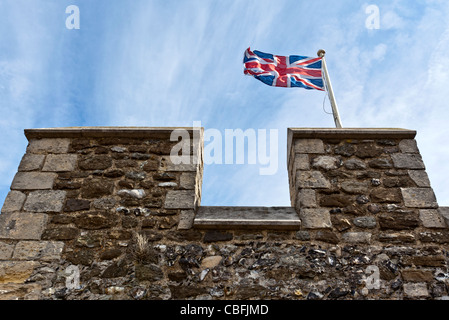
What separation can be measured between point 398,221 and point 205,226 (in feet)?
5.72

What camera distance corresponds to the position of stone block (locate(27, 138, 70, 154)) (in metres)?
3.38

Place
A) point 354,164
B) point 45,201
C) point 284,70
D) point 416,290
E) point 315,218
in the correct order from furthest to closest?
point 284,70
point 354,164
point 45,201
point 315,218
point 416,290

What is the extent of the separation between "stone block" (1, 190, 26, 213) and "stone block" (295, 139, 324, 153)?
2718 mm

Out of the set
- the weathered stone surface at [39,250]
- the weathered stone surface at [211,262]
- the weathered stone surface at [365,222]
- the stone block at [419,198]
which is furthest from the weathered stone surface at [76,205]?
the stone block at [419,198]

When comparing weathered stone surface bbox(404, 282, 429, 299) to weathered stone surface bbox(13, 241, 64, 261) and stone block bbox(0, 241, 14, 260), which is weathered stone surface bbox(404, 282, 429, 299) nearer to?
weathered stone surface bbox(13, 241, 64, 261)

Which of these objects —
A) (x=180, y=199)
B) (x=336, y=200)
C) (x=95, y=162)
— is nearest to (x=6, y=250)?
(x=95, y=162)

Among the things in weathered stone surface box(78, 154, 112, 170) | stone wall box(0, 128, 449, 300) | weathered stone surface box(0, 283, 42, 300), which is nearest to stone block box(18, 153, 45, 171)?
stone wall box(0, 128, 449, 300)

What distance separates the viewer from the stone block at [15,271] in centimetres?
261

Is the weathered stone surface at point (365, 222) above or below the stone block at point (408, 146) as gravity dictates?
below

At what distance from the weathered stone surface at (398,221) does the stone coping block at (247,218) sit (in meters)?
0.77

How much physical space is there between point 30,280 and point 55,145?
1399 mm

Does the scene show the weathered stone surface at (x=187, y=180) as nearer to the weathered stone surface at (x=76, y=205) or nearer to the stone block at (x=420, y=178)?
the weathered stone surface at (x=76, y=205)

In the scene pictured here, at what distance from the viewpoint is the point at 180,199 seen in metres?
3.05

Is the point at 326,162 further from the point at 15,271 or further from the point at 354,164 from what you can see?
the point at 15,271
